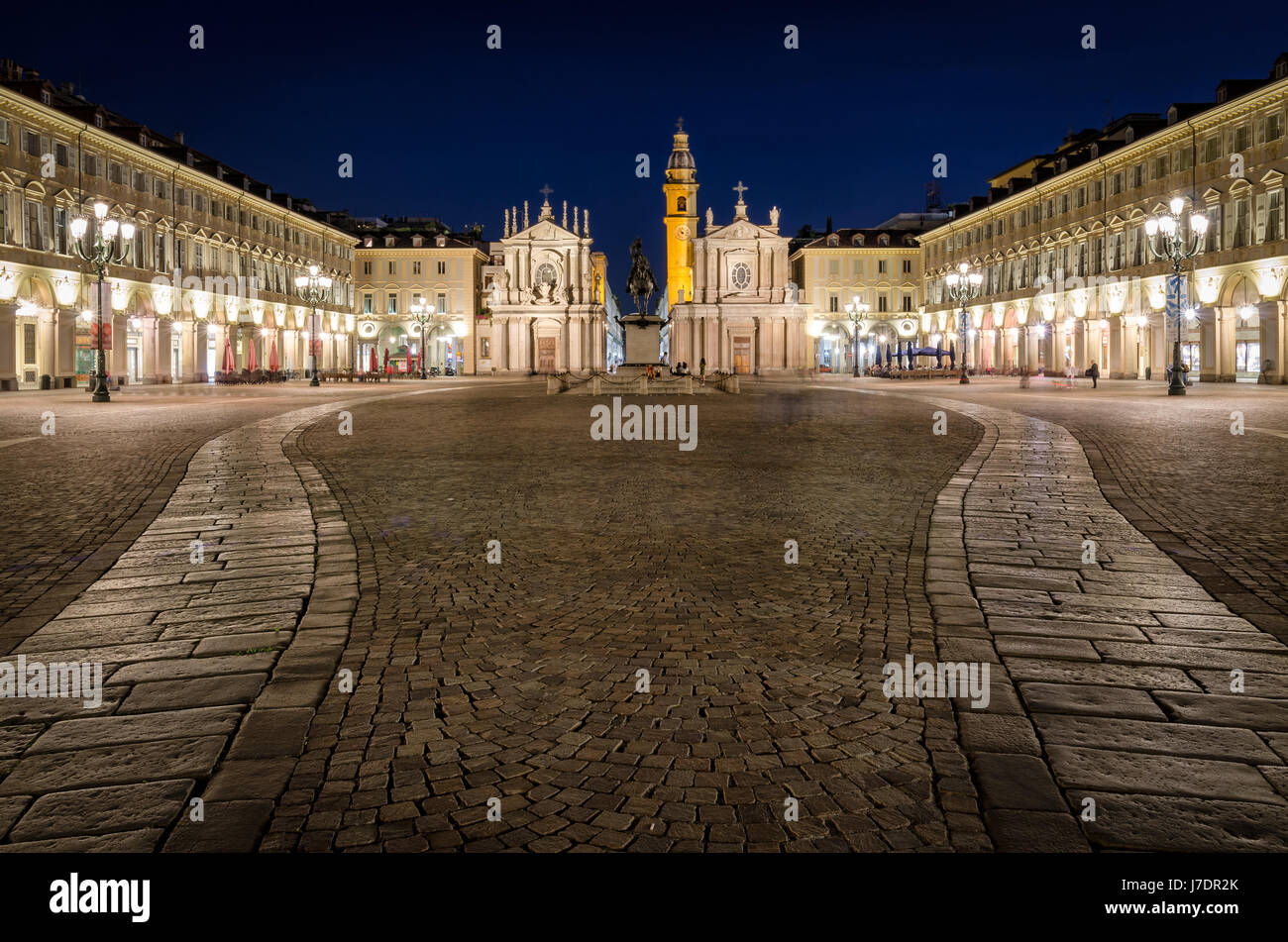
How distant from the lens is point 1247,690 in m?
4.48

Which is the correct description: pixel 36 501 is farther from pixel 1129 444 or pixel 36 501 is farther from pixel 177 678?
pixel 1129 444

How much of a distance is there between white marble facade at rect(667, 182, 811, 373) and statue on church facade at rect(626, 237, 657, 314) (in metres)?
20.4

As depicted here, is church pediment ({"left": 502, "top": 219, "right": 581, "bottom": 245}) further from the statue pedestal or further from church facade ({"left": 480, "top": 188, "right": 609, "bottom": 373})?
the statue pedestal

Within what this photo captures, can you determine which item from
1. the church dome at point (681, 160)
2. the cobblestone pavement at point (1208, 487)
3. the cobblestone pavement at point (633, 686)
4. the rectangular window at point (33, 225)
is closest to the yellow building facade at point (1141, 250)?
the cobblestone pavement at point (1208, 487)

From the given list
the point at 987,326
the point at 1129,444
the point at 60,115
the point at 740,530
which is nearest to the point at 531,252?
the point at 987,326

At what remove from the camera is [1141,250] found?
52.0 m

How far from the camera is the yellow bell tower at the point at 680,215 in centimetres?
9731

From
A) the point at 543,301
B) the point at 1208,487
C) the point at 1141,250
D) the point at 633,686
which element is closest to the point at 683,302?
the point at 543,301

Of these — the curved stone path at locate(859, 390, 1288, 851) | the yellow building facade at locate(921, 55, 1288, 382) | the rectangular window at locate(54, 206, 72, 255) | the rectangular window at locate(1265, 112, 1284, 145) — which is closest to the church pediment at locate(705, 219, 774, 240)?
the yellow building facade at locate(921, 55, 1288, 382)

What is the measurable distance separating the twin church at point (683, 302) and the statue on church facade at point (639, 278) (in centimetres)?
1939

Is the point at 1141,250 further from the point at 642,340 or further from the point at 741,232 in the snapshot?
the point at 741,232

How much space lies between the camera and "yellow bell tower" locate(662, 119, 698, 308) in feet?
319

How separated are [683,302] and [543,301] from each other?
41.6ft

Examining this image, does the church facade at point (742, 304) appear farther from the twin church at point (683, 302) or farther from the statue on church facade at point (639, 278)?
the statue on church facade at point (639, 278)
